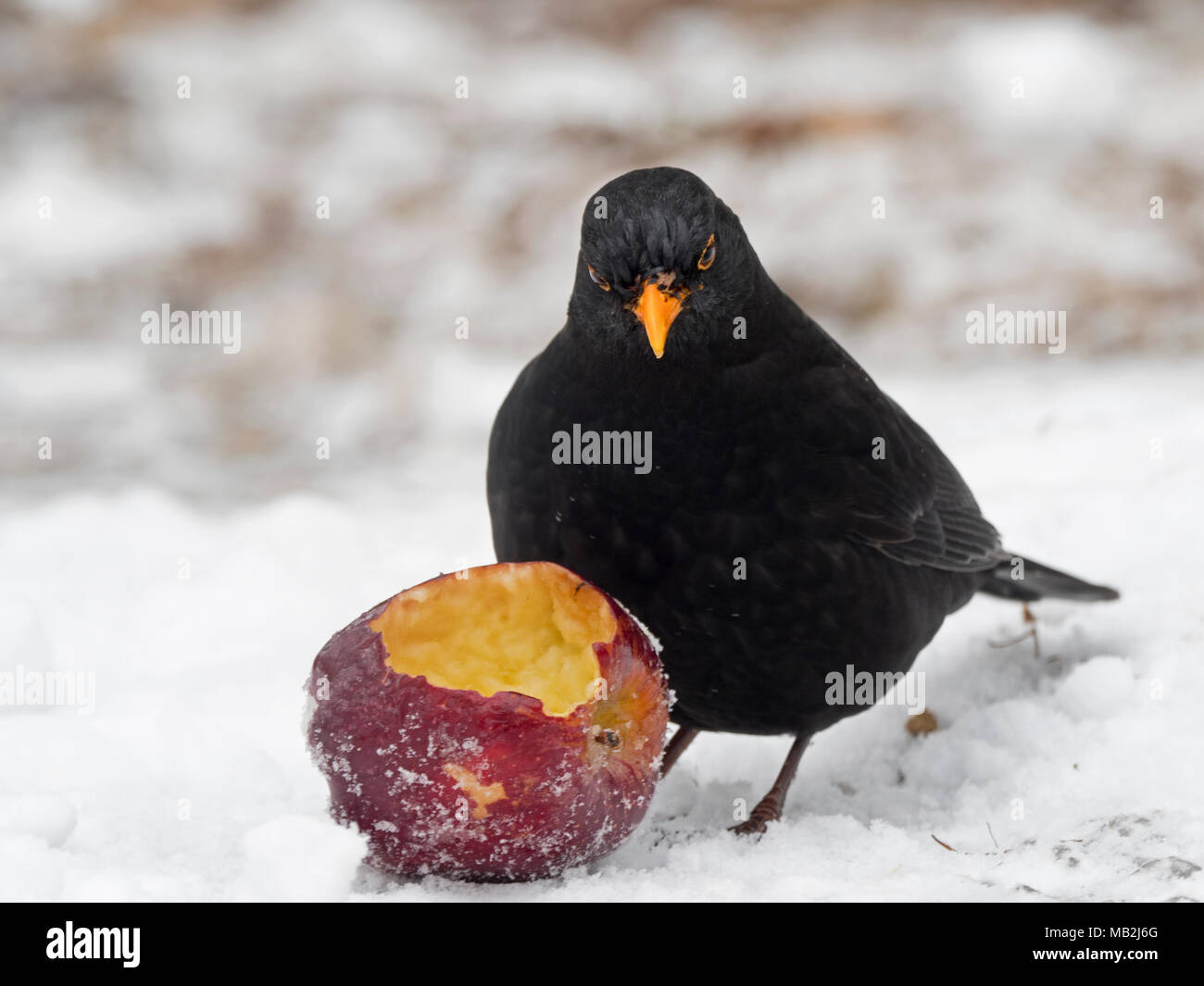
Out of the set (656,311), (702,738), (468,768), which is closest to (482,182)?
(702,738)

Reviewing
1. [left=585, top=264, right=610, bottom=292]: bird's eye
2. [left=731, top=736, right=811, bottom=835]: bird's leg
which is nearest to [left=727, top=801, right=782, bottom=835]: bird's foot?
[left=731, top=736, right=811, bottom=835]: bird's leg

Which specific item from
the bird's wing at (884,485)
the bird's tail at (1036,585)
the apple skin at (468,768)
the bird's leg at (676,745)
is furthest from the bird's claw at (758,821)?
the bird's tail at (1036,585)

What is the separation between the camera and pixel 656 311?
2.63 metres

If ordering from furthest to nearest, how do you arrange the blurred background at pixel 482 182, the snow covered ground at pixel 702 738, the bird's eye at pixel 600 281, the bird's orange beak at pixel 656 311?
the blurred background at pixel 482 182, the bird's eye at pixel 600 281, the bird's orange beak at pixel 656 311, the snow covered ground at pixel 702 738

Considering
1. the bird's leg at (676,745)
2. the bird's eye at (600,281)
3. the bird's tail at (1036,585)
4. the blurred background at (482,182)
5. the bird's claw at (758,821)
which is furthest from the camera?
the blurred background at (482,182)

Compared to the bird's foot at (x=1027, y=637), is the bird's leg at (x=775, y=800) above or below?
below

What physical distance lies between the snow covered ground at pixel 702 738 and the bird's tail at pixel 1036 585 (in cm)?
10

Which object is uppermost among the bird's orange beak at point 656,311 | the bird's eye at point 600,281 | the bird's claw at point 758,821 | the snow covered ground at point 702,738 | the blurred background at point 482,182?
the blurred background at point 482,182

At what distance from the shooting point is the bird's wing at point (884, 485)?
2969 millimetres

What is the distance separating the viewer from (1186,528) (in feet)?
13.2

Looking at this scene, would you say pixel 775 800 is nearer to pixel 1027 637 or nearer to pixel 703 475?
pixel 703 475

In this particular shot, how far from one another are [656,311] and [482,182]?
6349 mm

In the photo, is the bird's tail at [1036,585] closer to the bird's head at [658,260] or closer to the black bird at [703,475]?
the black bird at [703,475]

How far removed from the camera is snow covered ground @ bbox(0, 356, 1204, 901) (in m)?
2.38
